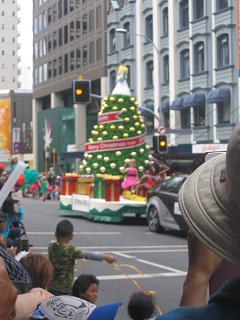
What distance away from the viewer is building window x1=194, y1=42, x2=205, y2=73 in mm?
36062

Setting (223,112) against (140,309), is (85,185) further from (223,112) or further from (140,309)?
(140,309)

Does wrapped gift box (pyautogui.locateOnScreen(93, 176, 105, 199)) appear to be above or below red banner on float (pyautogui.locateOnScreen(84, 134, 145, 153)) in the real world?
below

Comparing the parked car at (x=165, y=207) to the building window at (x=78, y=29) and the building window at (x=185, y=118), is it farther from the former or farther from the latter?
the building window at (x=185, y=118)

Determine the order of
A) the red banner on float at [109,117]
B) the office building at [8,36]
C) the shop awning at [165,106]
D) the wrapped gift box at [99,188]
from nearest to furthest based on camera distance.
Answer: the office building at [8,36] → the wrapped gift box at [99,188] → the red banner on float at [109,117] → the shop awning at [165,106]

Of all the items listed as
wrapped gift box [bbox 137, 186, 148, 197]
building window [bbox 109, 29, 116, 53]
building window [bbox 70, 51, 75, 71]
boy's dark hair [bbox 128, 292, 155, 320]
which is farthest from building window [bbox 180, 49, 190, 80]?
boy's dark hair [bbox 128, 292, 155, 320]

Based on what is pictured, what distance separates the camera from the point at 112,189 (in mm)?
19391

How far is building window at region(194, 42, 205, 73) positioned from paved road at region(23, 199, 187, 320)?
699 inches

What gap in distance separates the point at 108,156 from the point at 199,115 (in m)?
15.8

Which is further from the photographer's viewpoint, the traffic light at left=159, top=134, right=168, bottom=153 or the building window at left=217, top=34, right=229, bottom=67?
the building window at left=217, top=34, right=229, bottom=67

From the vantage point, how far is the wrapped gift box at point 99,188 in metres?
19.9

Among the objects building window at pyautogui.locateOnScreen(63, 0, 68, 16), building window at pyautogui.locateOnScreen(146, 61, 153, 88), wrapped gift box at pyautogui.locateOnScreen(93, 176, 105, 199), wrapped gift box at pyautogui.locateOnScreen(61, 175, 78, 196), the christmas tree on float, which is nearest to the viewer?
wrapped gift box at pyautogui.locateOnScreen(93, 176, 105, 199)

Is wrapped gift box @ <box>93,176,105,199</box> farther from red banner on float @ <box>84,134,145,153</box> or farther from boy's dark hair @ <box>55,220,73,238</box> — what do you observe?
boy's dark hair @ <box>55,220,73,238</box>

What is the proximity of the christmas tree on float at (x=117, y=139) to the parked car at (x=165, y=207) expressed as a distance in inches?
197

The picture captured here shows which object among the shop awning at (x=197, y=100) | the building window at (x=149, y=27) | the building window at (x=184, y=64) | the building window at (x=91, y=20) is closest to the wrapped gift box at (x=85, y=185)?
the building window at (x=91, y=20)
